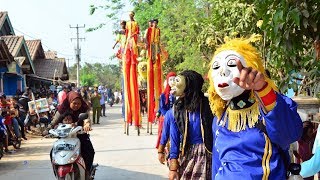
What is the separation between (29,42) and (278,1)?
94.7 feet

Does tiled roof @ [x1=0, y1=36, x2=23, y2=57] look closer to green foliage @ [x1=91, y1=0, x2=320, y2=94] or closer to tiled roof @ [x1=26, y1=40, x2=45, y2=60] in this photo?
green foliage @ [x1=91, y1=0, x2=320, y2=94]

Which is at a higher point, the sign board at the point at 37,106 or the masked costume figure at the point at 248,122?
the masked costume figure at the point at 248,122

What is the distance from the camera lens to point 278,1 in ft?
13.6

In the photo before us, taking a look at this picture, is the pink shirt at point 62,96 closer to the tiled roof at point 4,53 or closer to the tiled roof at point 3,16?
the tiled roof at point 4,53

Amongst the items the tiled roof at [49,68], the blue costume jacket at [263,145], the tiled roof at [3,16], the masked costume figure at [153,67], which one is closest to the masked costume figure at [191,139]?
the blue costume jacket at [263,145]

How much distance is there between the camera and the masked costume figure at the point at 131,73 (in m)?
12.9

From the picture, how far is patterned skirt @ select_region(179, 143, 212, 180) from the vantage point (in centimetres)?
484

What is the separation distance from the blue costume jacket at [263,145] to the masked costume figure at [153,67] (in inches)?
403

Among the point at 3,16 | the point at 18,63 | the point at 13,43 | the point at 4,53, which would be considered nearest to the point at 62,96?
the point at 4,53

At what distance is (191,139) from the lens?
492 cm

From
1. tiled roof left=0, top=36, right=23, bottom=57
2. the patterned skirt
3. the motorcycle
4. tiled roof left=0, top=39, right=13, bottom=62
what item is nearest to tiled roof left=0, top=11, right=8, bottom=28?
tiled roof left=0, top=36, right=23, bottom=57

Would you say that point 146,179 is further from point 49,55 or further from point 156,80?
point 49,55

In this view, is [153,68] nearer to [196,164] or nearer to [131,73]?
[131,73]

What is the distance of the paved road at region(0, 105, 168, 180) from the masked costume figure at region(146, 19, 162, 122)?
0.99 m
